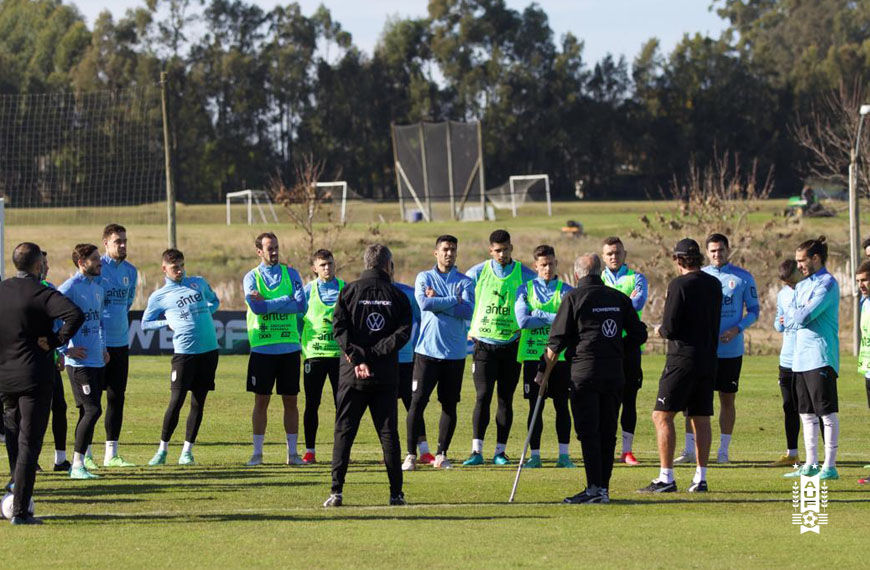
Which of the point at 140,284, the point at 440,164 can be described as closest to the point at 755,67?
the point at 440,164

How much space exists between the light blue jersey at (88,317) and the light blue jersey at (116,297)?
1.26 ft

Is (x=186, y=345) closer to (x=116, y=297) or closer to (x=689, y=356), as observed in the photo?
(x=116, y=297)

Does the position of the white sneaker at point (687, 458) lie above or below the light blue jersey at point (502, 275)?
below

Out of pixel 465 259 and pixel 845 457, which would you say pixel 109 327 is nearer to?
pixel 845 457

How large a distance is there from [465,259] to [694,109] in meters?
40.8

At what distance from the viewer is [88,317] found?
1218cm

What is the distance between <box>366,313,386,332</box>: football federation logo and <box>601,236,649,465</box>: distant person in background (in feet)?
11.7

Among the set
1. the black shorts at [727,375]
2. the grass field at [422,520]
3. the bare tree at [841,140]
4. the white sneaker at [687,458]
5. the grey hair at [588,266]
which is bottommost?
the white sneaker at [687,458]

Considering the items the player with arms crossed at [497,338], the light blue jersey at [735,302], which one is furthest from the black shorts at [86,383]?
the light blue jersey at [735,302]

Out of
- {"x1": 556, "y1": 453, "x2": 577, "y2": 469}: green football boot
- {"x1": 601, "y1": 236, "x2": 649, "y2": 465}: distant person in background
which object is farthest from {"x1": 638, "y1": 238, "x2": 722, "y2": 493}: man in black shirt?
{"x1": 601, "y1": 236, "x2": 649, "y2": 465}: distant person in background

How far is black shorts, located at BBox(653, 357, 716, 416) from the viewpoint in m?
10.9

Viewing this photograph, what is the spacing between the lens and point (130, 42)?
8219 centimetres

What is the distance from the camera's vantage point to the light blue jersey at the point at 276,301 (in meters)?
13.0

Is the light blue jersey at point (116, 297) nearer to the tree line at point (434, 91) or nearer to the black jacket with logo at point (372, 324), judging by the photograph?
the black jacket with logo at point (372, 324)
